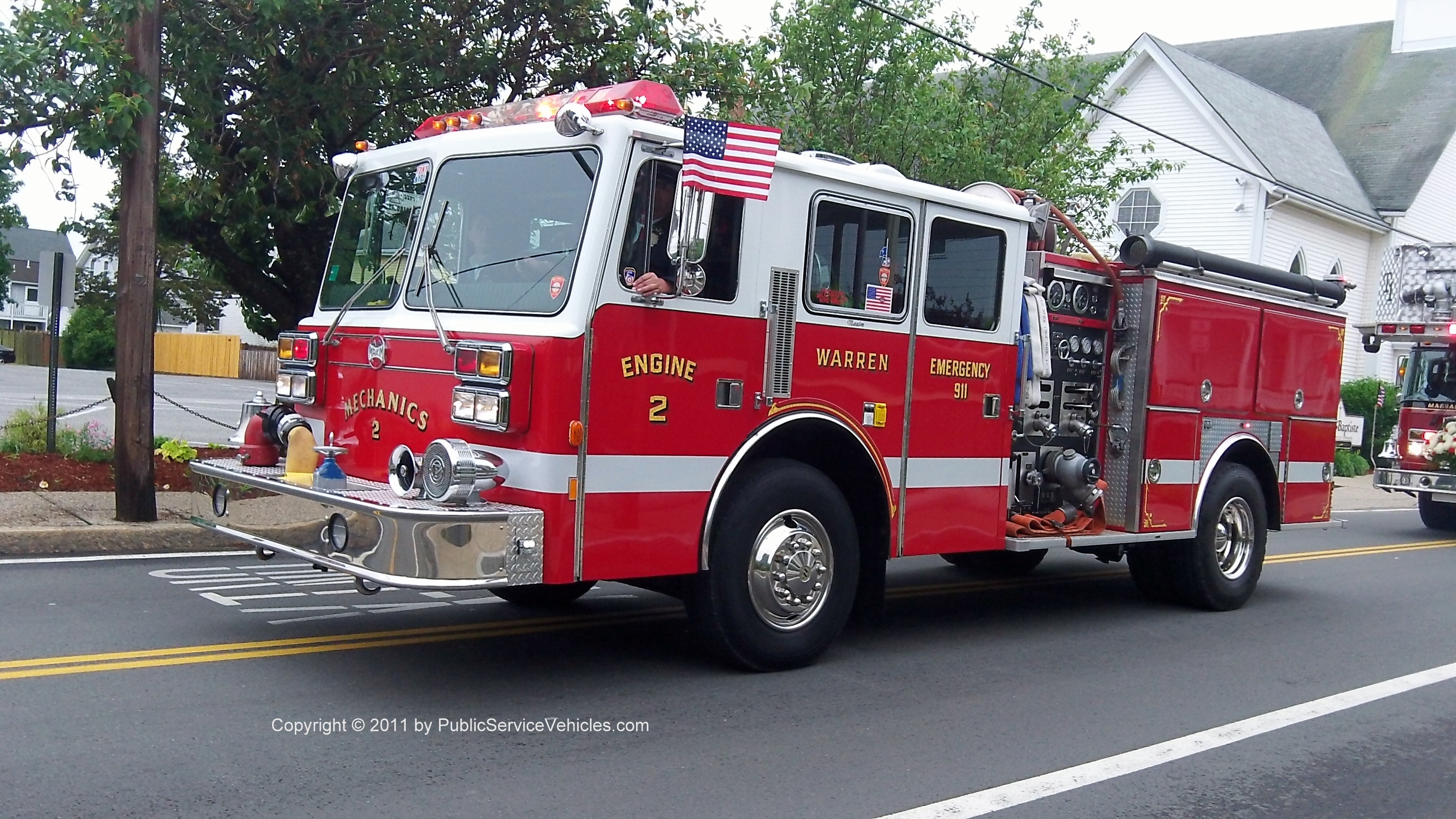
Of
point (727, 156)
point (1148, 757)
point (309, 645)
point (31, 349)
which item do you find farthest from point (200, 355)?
point (1148, 757)

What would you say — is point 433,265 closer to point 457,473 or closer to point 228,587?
point 457,473

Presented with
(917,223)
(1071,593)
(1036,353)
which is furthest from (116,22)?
(1071,593)

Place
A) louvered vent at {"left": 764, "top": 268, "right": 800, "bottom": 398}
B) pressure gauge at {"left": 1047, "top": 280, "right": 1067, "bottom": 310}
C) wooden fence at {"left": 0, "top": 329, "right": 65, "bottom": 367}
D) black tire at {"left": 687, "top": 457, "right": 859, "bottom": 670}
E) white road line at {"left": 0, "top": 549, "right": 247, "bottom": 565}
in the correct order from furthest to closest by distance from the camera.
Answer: wooden fence at {"left": 0, "top": 329, "right": 65, "bottom": 367} → white road line at {"left": 0, "top": 549, "right": 247, "bottom": 565} → pressure gauge at {"left": 1047, "top": 280, "right": 1067, "bottom": 310} → louvered vent at {"left": 764, "top": 268, "right": 800, "bottom": 398} → black tire at {"left": 687, "top": 457, "right": 859, "bottom": 670}

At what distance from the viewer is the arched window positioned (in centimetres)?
2852

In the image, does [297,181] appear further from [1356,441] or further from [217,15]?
[1356,441]

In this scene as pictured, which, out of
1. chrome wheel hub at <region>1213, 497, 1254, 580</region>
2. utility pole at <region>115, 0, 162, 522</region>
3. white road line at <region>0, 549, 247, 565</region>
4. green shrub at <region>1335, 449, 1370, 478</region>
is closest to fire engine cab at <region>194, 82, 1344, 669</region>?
chrome wheel hub at <region>1213, 497, 1254, 580</region>

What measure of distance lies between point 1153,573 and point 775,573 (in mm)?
4224

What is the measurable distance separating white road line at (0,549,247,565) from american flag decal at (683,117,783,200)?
5958 mm

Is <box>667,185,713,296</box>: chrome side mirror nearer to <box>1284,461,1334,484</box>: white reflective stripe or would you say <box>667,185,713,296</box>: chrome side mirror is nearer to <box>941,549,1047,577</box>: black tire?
<box>941,549,1047,577</box>: black tire

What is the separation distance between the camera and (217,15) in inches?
442

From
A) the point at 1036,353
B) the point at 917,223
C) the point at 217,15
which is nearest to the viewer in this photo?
the point at 917,223

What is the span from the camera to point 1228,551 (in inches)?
370

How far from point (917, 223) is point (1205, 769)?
320cm

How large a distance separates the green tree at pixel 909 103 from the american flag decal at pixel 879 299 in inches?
356
